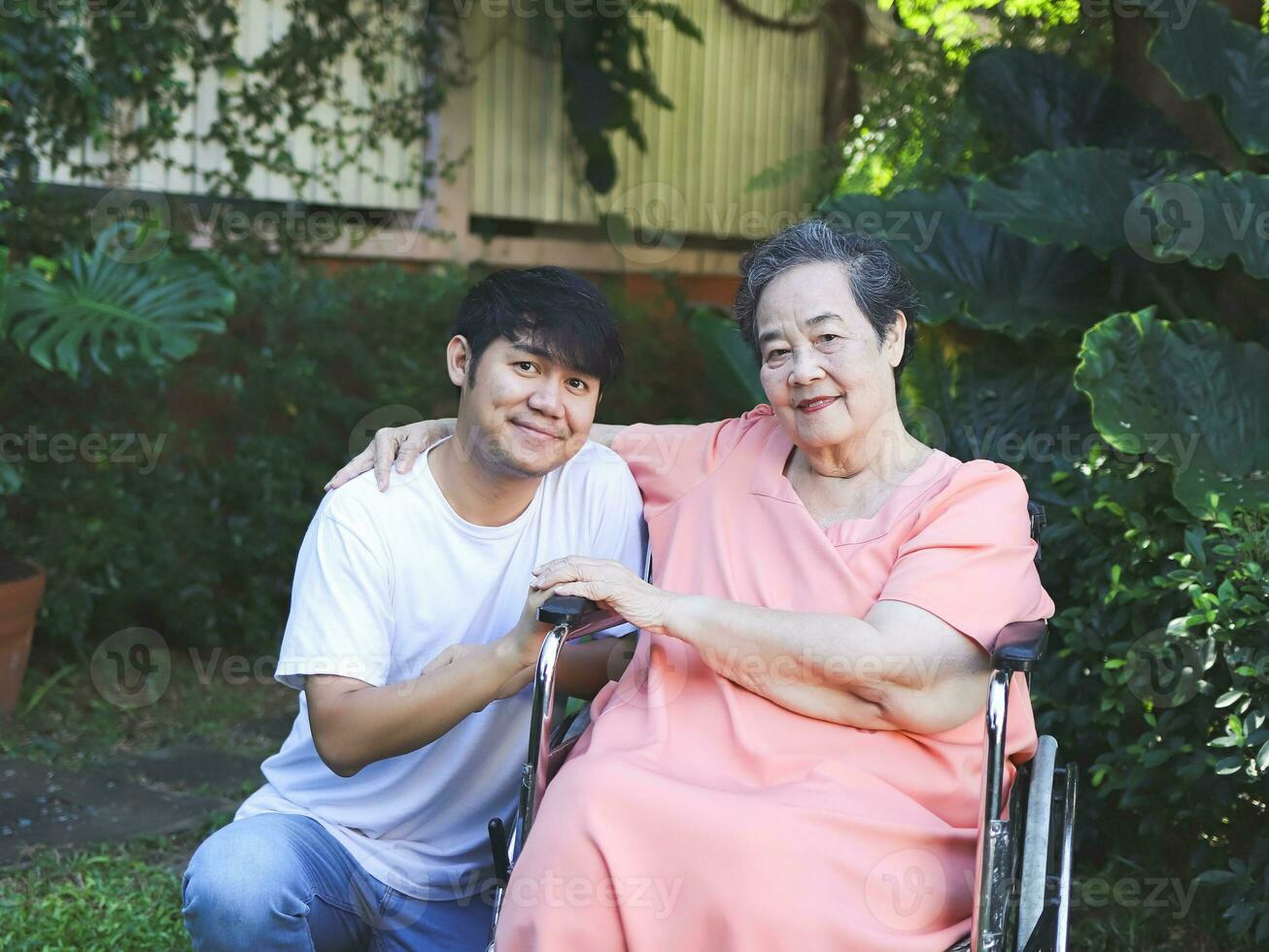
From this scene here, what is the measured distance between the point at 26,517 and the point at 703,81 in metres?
4.11

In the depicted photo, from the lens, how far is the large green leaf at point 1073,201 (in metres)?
3.74

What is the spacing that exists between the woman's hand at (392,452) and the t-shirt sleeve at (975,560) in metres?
0.89

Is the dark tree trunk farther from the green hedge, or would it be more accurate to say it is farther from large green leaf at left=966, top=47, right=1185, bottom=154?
the green hedge

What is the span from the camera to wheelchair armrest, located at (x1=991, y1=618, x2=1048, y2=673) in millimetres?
1986

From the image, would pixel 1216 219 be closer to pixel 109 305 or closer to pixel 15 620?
pixel 109 305

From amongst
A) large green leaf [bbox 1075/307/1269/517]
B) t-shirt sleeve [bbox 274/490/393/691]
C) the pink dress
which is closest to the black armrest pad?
the pink dress

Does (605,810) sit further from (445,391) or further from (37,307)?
(445,391)

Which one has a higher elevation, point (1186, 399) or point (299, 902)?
point (1186, 399)

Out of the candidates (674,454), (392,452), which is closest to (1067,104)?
(674,454)

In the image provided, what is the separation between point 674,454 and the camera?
2699mm

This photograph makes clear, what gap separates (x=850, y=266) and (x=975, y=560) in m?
0.58

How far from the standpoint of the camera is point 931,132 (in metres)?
5.26

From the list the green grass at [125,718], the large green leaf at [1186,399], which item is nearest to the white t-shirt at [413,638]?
the large green leaf at [1186,399]

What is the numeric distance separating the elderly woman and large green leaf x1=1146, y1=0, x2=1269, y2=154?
5.58 feet
